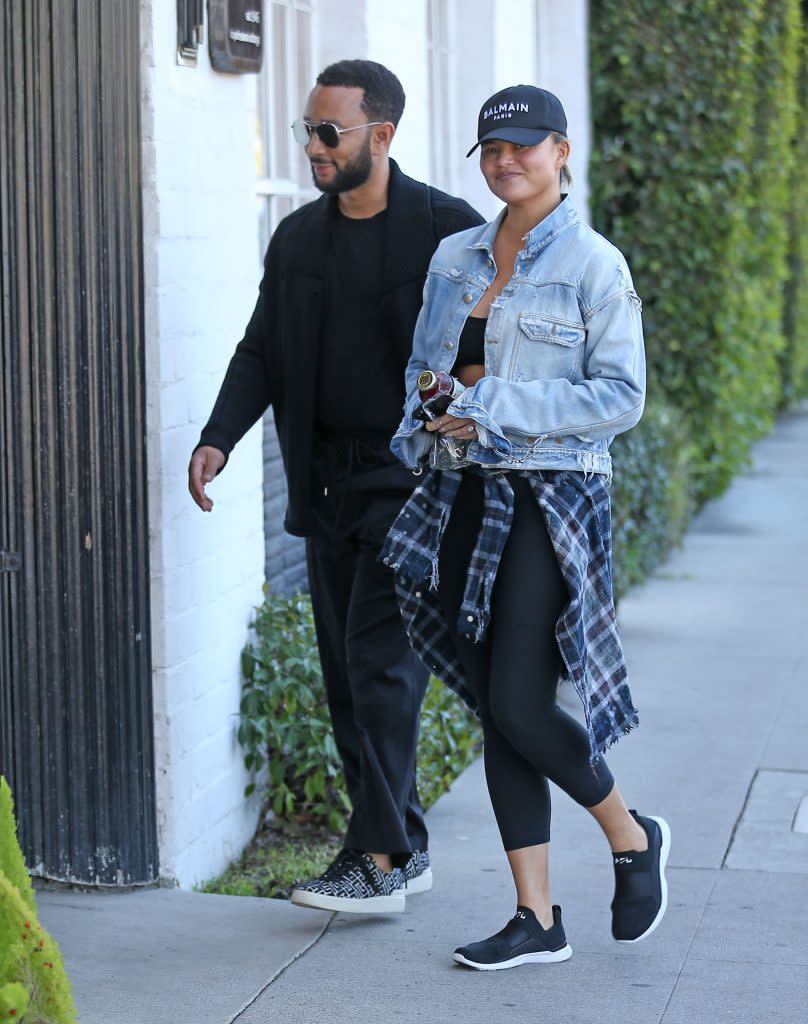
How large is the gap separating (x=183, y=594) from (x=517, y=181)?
57.6 inches

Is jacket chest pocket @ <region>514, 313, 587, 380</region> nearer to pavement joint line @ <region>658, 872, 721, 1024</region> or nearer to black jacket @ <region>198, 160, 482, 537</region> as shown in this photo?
black jacket @ <region>198, 160, 482, 537</region>

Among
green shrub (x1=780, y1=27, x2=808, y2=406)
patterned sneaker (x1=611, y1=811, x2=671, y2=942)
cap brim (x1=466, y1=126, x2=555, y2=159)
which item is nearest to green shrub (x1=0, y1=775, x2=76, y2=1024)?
patterned sneaker (x1=611, y1=811, x2=671, y2=942)

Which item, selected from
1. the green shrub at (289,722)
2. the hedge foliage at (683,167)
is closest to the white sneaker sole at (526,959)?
the green shrub at (289,722)

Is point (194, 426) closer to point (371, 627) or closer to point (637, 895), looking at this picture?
point (371, 627)

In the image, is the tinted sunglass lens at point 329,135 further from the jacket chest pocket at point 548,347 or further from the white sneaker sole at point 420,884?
the white sneaker sole at point 420,884

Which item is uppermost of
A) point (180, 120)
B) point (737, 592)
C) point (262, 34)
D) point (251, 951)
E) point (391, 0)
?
point (391, 0)

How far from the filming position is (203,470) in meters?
3.97

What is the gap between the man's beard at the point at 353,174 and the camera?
3.86 metres

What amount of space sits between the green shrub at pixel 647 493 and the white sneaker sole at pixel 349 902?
Answer: 140 inches

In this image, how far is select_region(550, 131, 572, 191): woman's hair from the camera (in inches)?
140

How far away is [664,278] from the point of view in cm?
909

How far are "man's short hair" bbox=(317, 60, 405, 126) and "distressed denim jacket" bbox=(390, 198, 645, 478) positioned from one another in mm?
576

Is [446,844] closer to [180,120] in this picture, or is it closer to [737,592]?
[180,120]

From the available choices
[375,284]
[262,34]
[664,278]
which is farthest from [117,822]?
[664,278]
